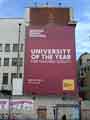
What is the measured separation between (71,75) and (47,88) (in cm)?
410

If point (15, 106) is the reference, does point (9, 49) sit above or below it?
above

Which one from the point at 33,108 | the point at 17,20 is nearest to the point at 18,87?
the point at 33,108

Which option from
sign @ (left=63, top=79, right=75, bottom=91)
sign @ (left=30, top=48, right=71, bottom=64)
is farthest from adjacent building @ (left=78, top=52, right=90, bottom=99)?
sign @ (left=30, top=48, right=71, bottom=64)

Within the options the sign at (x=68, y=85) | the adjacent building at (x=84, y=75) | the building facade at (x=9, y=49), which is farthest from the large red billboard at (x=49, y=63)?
the adjacent building at (x=84, y=75)

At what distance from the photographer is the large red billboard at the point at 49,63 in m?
57.7

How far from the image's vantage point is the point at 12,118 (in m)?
48.3

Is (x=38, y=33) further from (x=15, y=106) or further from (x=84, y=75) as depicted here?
(x=84, y=75)

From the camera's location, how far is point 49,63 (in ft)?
192

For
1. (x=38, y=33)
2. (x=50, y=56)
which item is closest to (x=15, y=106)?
(x=50, y=56)

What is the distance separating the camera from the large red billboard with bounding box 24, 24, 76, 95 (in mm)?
57688

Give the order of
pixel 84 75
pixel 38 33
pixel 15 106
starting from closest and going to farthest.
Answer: pixel 15 106 < pixel 38 33 < pixel 84 75

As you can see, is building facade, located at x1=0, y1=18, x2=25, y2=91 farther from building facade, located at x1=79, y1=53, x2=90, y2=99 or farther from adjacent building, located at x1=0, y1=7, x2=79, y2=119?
building facade, located at x1=79, y1=53, x2=90, y2=99

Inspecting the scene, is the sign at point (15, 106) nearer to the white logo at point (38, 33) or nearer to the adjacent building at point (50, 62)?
the adjacent building at point (50, 62)

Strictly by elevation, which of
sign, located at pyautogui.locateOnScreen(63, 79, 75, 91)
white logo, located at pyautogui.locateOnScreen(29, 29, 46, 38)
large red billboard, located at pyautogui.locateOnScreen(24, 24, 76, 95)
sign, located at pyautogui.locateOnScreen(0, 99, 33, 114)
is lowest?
sign, located at pyautogui.locateOnScreen(0, 99, 33, 114)
